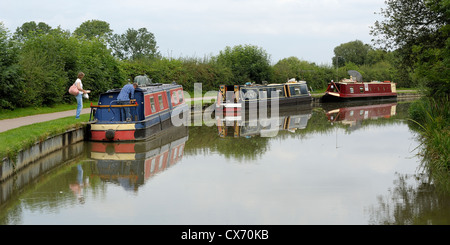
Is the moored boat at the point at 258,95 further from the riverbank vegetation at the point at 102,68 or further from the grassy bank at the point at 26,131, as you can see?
the grassy bank at the point at 26,131

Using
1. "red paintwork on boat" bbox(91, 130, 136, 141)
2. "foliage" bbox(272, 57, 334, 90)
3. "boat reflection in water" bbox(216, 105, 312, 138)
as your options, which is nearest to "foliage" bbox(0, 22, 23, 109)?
"red paintwork on boat" bbox(91, 130, 136, 141)

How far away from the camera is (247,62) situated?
3031 cm

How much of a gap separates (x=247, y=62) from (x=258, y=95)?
887 cm

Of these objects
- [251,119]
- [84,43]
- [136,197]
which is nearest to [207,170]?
[136,197]

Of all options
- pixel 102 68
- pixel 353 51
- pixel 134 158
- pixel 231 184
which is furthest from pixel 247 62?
pixel 353 51

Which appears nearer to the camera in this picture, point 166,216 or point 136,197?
point 166,216

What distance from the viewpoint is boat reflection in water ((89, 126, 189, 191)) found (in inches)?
342

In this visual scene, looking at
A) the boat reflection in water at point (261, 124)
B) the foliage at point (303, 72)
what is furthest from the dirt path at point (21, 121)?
the foliage at point (303, 72)

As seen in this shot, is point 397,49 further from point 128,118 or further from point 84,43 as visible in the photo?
point 84,43

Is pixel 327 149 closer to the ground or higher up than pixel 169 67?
closer to the ground

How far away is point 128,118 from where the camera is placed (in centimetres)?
1242

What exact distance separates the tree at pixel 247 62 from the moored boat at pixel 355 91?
408 cm
